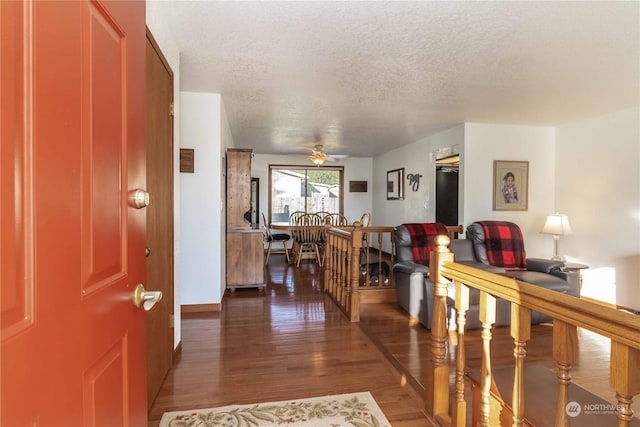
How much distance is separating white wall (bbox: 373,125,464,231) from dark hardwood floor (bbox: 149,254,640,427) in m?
2.48

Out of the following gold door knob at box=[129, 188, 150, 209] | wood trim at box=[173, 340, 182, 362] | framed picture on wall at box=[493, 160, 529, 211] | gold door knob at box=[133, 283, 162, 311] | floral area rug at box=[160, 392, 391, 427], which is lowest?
floral area rug at box=[160, 392, 391, 427]

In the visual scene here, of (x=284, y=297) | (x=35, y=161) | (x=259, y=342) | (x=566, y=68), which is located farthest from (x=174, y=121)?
(x=566, y=68)

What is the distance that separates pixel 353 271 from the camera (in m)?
3.38

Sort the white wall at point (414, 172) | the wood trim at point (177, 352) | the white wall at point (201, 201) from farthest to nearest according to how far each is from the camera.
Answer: the white wall at point (414, 172) → the white wall at point (201, 201) → the wood trim at point (177, 352)

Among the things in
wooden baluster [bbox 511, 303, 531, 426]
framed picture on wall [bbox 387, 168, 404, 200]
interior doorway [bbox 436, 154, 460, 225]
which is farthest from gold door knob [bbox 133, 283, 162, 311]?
framed picture on wall [bbox 387, 168, 404, 200]

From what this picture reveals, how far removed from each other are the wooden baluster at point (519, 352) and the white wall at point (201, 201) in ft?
9.74

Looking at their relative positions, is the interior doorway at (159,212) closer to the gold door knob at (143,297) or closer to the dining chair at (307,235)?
the gold door knob at (143,297)

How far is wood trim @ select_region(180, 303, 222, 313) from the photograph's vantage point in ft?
11.6

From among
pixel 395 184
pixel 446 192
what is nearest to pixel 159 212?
pixel 446 192

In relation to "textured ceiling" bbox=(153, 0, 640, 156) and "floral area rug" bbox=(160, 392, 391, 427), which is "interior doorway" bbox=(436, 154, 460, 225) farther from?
"floral area rug" bbox=(160, 392, 391, 427)

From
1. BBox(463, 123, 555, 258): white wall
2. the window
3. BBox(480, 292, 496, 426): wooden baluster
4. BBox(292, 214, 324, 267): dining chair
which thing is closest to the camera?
BBox(480, 292, 496, 426): wooden baluster

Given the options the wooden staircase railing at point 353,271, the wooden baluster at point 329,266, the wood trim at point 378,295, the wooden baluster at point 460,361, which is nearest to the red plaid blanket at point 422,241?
the wooden staircase railing at point 353,271

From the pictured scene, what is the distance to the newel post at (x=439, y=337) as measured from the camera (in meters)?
1.74

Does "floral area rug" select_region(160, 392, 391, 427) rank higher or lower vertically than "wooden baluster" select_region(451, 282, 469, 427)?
lower
